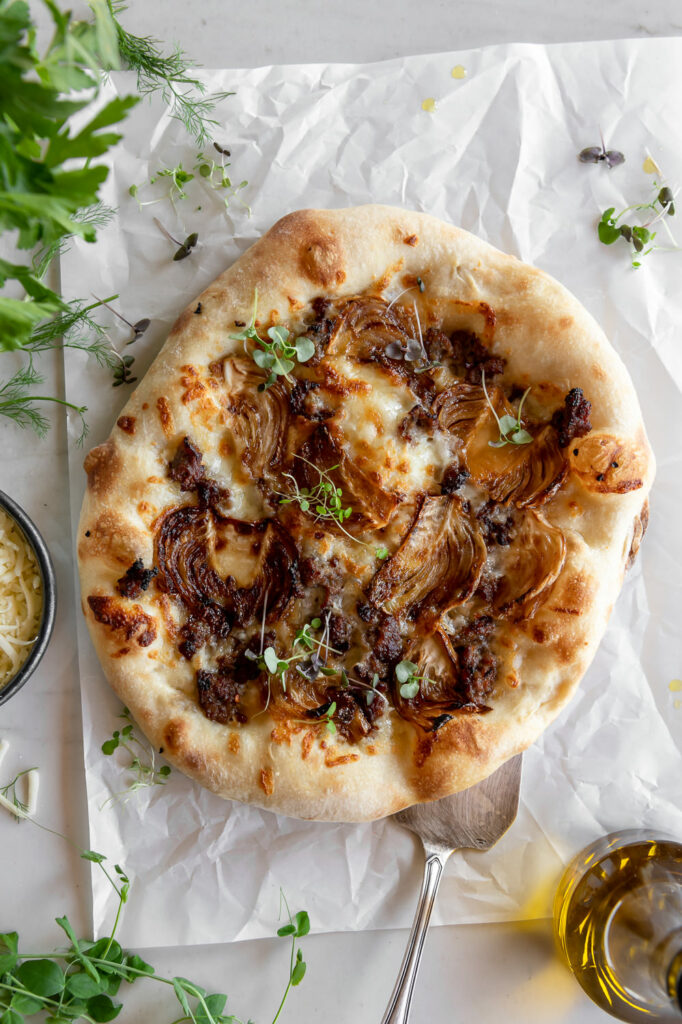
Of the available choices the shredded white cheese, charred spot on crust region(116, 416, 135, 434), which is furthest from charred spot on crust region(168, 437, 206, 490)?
the shredded white cheese

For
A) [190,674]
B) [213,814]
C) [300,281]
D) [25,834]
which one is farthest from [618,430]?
[25,834]

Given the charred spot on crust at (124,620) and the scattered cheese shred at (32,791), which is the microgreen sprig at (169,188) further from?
the scattered cheese shred at (32,791)

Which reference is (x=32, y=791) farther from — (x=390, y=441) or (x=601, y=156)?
(x=601, y=156)

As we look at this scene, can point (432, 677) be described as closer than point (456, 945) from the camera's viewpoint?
Yes

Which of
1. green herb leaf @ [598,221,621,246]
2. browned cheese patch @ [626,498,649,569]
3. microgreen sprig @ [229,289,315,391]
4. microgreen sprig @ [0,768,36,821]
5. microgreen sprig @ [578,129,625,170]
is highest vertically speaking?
microgreen sprig @ [578,129,625,170]

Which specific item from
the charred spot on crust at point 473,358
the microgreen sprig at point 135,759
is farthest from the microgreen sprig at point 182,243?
the microgreen sprig at point 135,759

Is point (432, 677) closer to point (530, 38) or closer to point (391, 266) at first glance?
point (391, 266)

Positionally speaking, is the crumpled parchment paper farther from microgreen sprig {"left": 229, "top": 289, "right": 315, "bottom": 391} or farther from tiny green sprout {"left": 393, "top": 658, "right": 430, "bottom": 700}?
tiny green sprout {"left": 393, "top": 658, "right": 430, "bottom": 700}
